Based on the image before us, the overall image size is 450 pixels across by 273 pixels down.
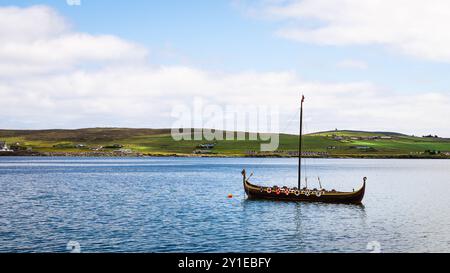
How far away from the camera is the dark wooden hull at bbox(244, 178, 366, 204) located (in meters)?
64.2

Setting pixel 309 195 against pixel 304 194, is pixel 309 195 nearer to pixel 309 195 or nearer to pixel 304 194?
pixel 309 195

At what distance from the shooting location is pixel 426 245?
3653 centimetres

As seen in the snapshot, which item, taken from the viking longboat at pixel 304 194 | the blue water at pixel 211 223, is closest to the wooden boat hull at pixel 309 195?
the viking longboat at pixel 304 194

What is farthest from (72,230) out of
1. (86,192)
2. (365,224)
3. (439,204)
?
(439,204)

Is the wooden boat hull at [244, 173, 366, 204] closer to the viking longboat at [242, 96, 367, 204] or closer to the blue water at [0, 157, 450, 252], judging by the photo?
the viking longboat at [242, 96, 367, 204]

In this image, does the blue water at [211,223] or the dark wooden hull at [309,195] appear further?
the dark wooden hull at [309,195]

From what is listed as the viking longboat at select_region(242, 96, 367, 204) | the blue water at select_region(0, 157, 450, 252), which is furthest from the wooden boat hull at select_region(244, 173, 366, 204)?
A: the blue water at select_region(0, 157, 450, 252)

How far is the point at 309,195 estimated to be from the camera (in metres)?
65.0

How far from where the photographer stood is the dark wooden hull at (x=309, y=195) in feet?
211

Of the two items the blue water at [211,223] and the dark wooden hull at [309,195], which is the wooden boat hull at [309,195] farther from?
the blue water at [211,223]

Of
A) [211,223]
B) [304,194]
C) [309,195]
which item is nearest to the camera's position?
[211,223]

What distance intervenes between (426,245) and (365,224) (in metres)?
11.8

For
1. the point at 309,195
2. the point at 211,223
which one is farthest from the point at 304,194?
the point at 211,223
